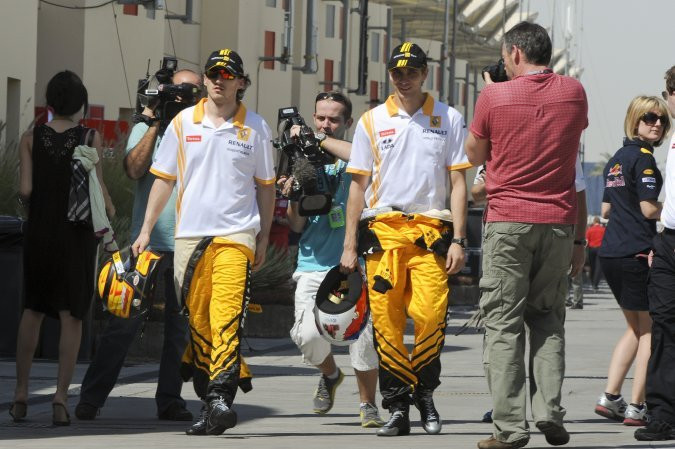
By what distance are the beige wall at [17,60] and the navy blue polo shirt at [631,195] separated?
19.4m

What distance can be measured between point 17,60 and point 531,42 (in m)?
22.0

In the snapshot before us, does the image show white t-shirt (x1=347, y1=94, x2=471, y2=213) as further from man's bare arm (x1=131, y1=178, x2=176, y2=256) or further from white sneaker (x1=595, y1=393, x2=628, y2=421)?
white sneaker (x1=595, y1=393, x2=628, y2=421)

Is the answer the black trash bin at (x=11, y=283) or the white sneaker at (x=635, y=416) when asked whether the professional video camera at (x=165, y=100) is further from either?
the black trash bin at (x=11, y=283)

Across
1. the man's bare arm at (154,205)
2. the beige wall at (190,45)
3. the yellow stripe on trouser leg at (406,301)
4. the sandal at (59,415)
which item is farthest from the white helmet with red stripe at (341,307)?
the beige wall at (190,45)

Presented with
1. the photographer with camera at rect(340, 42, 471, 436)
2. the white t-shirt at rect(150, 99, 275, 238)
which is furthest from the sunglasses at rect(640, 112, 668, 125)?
the white t-shirt at rect(150, 99, 275, 238)

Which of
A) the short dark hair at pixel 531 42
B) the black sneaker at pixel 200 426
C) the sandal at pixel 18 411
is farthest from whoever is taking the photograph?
the sandal at pixel 18 411

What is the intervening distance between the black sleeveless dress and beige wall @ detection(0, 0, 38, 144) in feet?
63.0

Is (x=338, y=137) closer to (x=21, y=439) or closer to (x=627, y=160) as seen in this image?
(x=627, y=160)

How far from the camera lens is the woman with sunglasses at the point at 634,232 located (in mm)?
10227

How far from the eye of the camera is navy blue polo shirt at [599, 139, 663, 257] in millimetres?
10227

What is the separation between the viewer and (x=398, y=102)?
9484mm

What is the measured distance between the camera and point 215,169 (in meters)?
9.35

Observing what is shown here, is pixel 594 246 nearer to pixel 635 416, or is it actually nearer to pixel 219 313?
pixel 635 416

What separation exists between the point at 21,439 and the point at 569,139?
2944 mm
